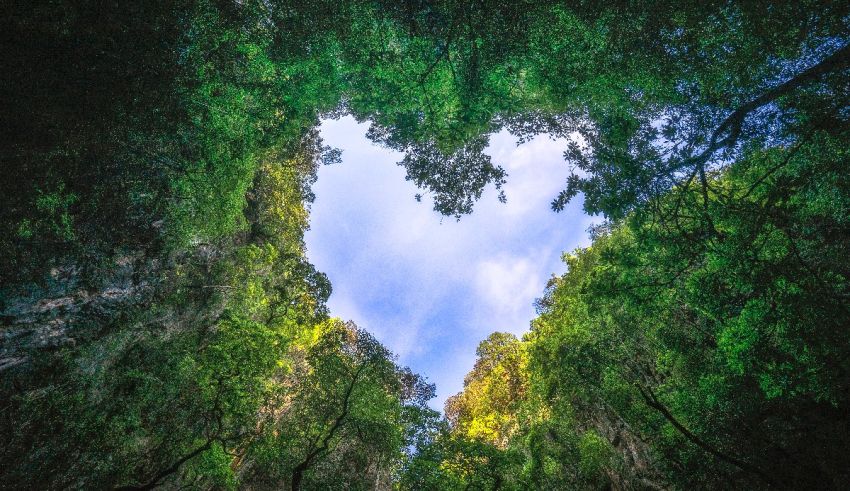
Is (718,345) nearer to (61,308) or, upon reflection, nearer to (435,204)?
(435,204)

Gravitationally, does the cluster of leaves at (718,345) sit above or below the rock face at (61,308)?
above

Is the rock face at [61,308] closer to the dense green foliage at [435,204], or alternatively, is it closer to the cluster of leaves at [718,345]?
the dense green foliage at [435,204]

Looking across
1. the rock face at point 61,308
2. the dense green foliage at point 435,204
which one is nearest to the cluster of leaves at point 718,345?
the dense green foliage at point 435,204

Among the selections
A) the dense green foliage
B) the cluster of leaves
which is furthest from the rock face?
the cluster of leaves

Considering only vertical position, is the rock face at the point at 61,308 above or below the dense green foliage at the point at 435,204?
below

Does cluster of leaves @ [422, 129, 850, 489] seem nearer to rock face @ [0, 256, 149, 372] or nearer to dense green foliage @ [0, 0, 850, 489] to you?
dense green foliage @ [0, 0, 850, 489]

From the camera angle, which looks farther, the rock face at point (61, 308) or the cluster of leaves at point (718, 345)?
the rock face at point (61, 308)

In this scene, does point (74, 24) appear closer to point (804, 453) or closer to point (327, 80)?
point (327, 80)

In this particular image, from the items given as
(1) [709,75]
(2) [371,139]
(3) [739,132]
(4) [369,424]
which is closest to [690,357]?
(3) [739,132]

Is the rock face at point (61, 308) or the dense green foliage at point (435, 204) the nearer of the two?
the dense green foliage at point (435, 204)
